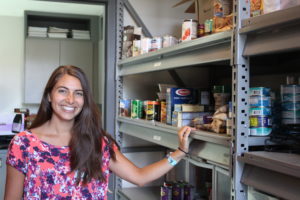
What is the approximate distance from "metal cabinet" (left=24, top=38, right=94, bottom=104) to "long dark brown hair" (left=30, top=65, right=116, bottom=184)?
2.99 m

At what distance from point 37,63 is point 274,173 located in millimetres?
3953

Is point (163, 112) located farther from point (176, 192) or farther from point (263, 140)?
point (263, 140)

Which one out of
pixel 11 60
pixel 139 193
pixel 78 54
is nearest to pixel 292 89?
pixel 139 193

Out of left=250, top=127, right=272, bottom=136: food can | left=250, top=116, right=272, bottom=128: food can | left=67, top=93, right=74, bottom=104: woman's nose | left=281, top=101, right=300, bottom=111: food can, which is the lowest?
left=250, top=127, right=272, bottom=136: food can

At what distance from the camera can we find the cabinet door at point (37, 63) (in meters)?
4.50

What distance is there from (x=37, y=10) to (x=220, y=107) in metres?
3.73

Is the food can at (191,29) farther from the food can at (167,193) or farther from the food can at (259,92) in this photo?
the food can at (167,193)

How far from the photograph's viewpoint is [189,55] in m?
1.62

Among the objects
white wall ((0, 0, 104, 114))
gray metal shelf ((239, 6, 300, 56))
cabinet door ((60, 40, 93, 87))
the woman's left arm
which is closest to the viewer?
gray metal shelf ((239, 6, 300, 56))

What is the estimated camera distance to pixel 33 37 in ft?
14.8

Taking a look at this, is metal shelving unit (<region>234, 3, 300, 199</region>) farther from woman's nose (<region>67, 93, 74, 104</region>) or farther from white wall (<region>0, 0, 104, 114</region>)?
white wall (<region>0, 0, 104, 114</region>)

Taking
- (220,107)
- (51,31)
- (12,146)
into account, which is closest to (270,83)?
(220,107)

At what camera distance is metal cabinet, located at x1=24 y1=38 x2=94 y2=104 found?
4.51 m

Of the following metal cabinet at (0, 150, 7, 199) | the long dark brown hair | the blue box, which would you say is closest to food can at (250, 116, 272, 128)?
the blue box
